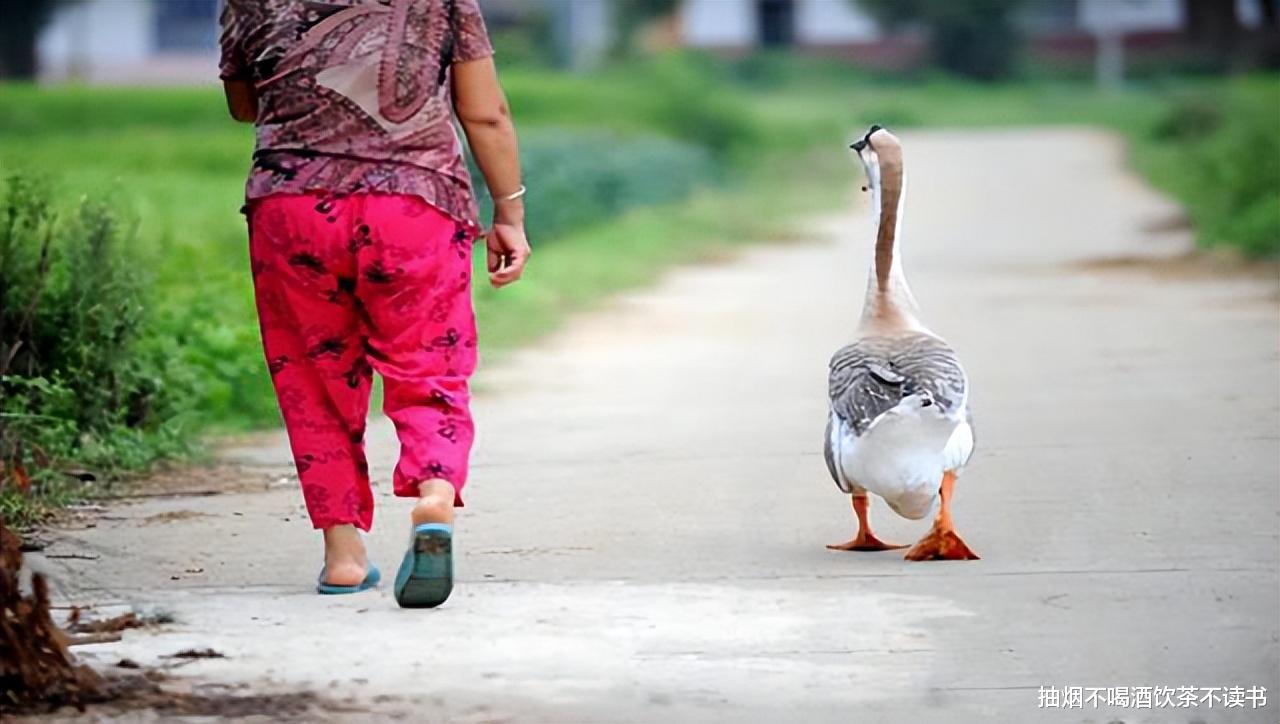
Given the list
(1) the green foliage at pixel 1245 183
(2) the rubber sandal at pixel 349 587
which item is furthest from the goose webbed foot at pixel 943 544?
(1) the green foliage at pixel 1245 183

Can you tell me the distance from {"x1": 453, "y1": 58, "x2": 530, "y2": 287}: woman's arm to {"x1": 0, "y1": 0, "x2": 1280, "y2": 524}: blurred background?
216cm

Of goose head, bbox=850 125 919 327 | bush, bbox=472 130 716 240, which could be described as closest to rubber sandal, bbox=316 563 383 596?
goose head, bbox=850 125 919 327

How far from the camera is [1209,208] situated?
73.4ft

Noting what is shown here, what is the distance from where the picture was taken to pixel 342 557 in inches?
261

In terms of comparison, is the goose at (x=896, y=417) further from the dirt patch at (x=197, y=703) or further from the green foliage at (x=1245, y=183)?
the green foliage at (x=1245, y=183)

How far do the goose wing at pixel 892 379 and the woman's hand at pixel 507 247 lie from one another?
1.15 metres

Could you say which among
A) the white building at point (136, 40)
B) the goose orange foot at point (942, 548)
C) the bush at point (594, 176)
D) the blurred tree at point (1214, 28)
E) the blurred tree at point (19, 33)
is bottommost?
the blurred tree at point (1214, 28)

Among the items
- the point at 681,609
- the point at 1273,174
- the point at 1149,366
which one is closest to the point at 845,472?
the point at 681,609

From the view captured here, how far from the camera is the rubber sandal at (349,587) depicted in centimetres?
664

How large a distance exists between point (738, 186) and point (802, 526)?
81.4 feet

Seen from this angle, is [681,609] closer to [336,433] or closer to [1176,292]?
[336,433]

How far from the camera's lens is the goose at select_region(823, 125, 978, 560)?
695 cm

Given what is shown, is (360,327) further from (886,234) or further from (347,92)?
(886,234)

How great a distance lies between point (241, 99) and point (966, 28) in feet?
180
